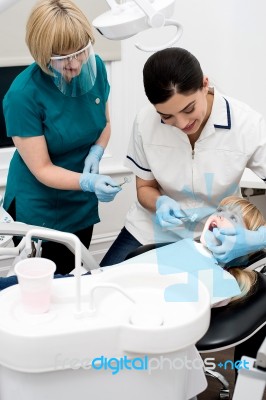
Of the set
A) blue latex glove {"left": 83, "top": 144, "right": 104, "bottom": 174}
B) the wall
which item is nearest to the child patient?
blue latex glove {"left": 83, "top": 144, "right": 104, "bottom": 174}

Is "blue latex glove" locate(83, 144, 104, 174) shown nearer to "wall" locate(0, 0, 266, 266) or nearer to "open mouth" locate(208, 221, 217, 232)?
"open mouth" locate(208, 221, 217, 232)

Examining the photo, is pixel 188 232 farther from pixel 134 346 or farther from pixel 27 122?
pixel 134 346

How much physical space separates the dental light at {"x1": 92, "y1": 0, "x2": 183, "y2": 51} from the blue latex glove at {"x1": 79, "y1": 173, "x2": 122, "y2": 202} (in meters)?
0.50

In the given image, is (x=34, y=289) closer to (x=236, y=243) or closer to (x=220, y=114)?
(x=236, y=243)

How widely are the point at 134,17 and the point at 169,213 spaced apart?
60 cm

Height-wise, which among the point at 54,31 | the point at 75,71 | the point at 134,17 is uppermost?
the point at 134,17

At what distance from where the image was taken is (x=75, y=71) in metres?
1.58

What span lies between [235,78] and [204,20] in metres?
0.31

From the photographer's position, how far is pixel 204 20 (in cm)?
251

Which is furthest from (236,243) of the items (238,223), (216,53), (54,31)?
(216,53)

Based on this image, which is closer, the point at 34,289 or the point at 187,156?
the point at 34,289

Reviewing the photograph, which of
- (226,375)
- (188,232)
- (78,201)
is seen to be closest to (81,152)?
(78,201)

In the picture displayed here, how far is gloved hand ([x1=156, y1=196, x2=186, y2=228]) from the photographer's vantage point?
1575 mm

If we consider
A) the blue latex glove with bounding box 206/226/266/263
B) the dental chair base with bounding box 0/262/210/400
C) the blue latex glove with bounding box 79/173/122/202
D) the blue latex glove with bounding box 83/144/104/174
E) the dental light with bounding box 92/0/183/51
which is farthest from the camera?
the blue latex glove with bounding box 83/144/104/174
